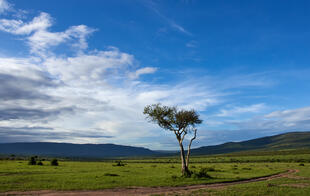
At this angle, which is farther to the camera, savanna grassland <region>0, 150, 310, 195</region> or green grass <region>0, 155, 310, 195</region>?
green grass <region>0, 155, 310, 195</region>

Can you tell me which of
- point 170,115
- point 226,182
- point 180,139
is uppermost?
point 170,115

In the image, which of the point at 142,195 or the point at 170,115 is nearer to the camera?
the point at 142,195

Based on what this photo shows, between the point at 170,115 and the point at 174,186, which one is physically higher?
the point at 170,115

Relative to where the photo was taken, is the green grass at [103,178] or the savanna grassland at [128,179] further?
the green grass at [103,178]

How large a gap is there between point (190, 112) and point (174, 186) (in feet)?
46.0

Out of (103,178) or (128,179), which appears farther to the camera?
(103,178)

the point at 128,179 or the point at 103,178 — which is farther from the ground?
the point at 103,178

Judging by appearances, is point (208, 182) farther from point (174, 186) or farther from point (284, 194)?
point (284, 194)

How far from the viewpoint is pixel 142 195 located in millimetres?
22531

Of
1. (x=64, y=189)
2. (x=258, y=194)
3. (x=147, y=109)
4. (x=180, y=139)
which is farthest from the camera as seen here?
(x=147, y=109)

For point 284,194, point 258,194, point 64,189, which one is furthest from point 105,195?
point 284,194

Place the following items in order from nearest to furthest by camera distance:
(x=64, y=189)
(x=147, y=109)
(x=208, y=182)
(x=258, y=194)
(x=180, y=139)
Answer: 1. (x=258, y=194)
2. (x=64, y=189)
3. (x=208, y=182)
4. (x=180, y=139)
5. (x=147, y=109)

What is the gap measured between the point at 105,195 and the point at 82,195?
210cm

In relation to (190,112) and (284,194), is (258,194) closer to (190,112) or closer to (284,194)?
(284,194)
